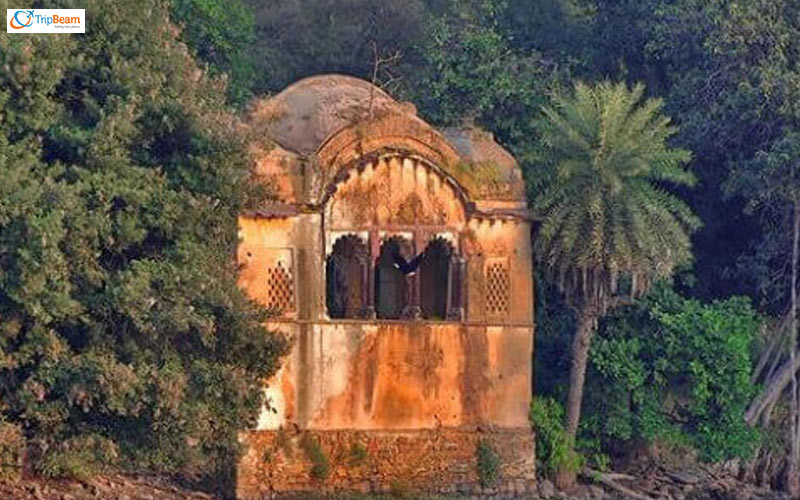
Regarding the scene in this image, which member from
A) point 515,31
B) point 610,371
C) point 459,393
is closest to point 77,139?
point 459,393

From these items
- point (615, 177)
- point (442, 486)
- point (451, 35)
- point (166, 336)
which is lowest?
point (442, 486)

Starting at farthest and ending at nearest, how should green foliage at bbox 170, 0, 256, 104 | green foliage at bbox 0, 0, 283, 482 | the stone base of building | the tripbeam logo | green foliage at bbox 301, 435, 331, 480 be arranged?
green foliage at bbox 170, 0, 256, 104
green foliage at bbox 301, 435, 331, 480
the stone base of building
the tripbeam logo
green foliage at bbox 0, 0, 283, 482

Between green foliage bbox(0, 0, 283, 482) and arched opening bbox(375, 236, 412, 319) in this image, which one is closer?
green foliage bbox(0, 0, 283, 482)

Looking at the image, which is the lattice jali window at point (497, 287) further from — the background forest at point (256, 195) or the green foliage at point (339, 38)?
the green foliage at point (339, 38)

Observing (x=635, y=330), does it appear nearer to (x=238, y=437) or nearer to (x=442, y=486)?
(x=442, y=486)

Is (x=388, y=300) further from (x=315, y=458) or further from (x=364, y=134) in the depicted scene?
(x=315, y=458)

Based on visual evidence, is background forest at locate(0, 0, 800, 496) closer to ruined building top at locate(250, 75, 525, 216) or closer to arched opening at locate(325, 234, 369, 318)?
ruined building top at locate(250, 75, 525, 216)

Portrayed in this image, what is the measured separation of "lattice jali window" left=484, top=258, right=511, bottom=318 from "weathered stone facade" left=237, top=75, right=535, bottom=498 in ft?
0.07

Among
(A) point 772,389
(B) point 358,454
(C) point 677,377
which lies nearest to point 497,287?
(C) point 677,377

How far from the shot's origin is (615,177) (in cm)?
2967

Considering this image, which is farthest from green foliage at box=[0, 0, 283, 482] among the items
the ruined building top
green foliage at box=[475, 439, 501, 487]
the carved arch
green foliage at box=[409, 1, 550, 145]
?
green foliage at box=[409, 1, 550, 145]

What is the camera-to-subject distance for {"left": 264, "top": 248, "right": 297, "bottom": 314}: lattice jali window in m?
29.3

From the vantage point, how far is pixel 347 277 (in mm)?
31109

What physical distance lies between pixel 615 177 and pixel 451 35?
626cm
